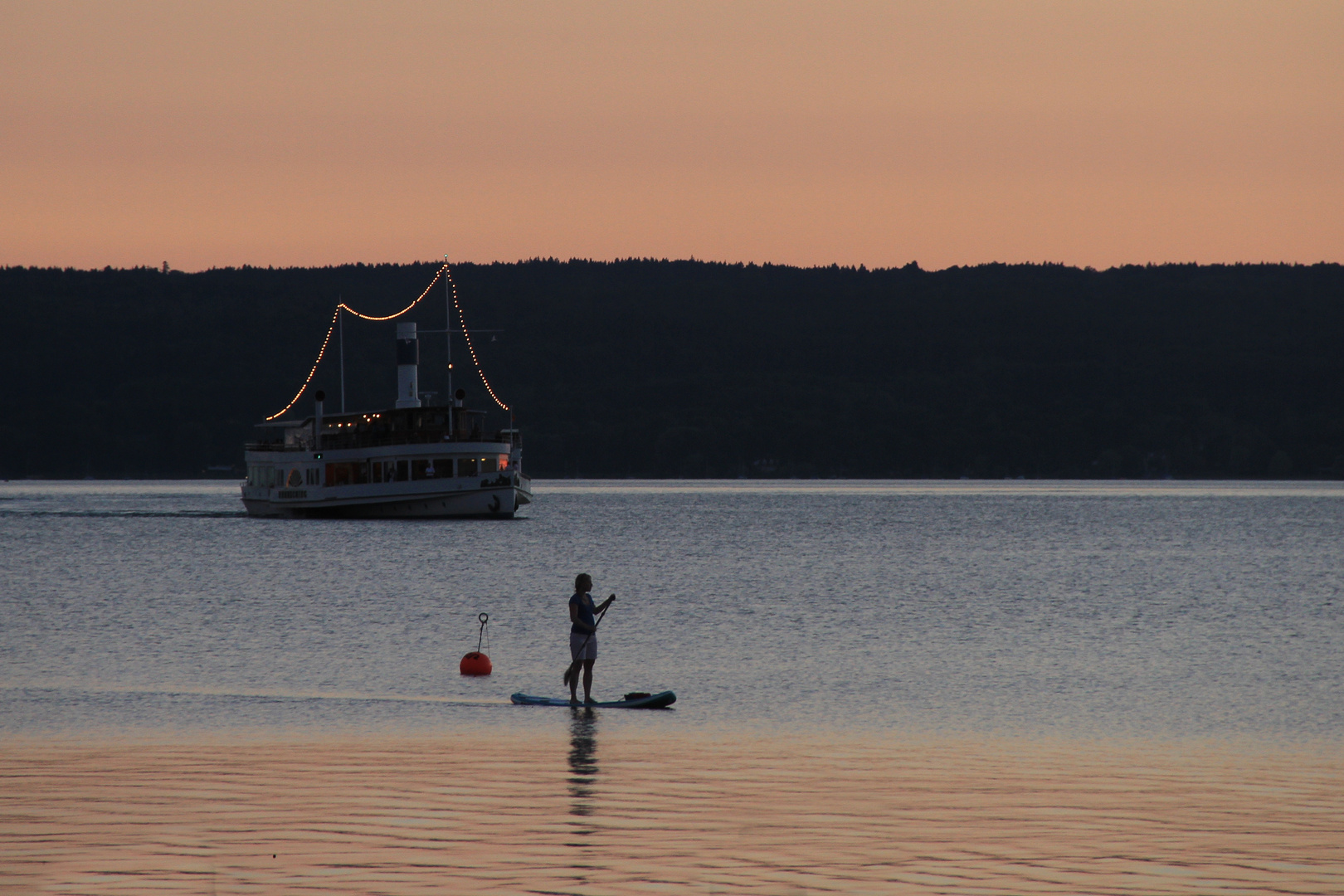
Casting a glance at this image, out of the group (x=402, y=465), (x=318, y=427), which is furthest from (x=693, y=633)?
(x=318, y=427)

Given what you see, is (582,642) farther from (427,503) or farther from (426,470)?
(427,503)

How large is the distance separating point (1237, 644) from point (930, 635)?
7.78 m

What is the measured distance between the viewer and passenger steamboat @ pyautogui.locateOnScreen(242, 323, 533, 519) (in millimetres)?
94812

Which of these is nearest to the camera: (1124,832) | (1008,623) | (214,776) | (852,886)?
(852,886)

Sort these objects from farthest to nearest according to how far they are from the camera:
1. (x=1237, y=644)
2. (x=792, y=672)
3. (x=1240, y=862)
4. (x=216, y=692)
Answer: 1. (x=1237, y=644)
2. (x=792, y=672)
3. (x=216, y=692)
4. (x=1240, y=862)

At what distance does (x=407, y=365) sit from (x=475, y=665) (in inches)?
3072

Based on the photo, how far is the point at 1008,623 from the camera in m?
45.5

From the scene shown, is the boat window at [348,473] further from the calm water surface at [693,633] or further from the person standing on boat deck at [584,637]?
the person standing on boat deck at [584,637]

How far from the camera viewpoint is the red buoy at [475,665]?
30.0m

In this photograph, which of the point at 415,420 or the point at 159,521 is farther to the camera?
the point at 159,521

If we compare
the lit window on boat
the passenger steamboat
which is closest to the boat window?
the passenger steamboat

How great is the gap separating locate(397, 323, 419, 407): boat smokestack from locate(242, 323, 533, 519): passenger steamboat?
45.6 inches

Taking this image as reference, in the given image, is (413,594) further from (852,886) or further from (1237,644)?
(852,886)

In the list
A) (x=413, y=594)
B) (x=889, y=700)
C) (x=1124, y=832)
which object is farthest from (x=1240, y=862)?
(x=413, y=594)
